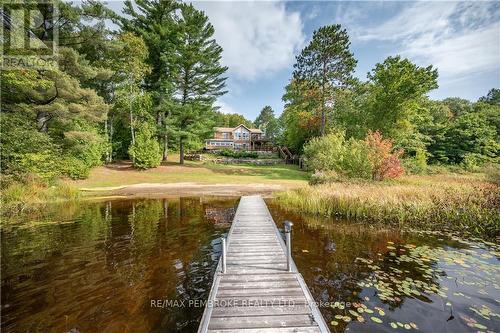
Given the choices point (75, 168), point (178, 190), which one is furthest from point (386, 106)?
point (75, 168)

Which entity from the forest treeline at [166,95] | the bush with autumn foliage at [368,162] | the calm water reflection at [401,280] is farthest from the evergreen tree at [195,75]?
the calm water reflection at [401,280]

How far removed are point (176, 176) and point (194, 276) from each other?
20122 millimetres

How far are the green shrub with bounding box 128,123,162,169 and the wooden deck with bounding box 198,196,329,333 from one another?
22.6 metres

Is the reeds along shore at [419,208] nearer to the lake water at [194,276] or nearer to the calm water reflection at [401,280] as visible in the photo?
the lake water at [194,276]

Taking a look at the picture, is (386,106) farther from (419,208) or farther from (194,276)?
(194,276)

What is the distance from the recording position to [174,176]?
82.0 ft

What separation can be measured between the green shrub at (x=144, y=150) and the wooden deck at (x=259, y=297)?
74.1 feet

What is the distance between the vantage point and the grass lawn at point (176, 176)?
21562mm

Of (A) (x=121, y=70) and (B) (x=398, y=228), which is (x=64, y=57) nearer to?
(A) (x=121, y=70)

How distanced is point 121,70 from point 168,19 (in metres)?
9.73

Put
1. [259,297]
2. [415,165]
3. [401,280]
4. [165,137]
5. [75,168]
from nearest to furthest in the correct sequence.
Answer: [259,297] < [401,280] < [75,168] < [415,165] < [165,137]

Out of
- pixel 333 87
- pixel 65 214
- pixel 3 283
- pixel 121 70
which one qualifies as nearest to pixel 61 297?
→ pixel 3 283

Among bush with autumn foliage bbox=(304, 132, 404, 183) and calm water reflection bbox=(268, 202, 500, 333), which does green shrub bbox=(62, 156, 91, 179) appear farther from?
calm water reflection bbox=(268, 202, 500, 333)

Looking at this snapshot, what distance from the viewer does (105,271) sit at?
620 cm
